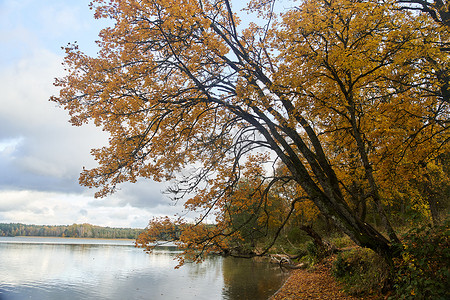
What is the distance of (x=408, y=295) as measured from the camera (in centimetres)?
577

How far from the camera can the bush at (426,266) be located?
18.0 ft

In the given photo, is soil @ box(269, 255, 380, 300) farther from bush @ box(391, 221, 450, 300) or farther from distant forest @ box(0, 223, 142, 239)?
distant forest @ box(0, 223, 142, 239)

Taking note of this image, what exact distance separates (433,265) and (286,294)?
5.91 meters

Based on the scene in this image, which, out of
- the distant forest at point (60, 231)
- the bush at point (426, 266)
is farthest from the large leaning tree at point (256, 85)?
the distant forest at point (60, 231)

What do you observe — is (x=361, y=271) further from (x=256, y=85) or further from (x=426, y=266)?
(x=256, y=85)

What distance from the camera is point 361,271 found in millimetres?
9086

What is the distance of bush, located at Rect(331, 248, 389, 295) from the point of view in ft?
25.6

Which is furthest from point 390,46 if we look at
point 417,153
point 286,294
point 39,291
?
point 39,291

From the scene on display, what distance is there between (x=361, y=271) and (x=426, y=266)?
3.57 m

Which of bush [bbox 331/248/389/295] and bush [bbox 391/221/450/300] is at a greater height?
bush [bbox 391/221/450/300]

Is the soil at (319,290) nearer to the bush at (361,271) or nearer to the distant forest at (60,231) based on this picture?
the bush at (361,271)

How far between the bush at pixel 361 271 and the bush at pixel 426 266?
1.31 meters

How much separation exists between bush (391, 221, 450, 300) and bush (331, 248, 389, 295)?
1314 millimetres

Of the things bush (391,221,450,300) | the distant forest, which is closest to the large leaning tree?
bush (391,221,450,300)
